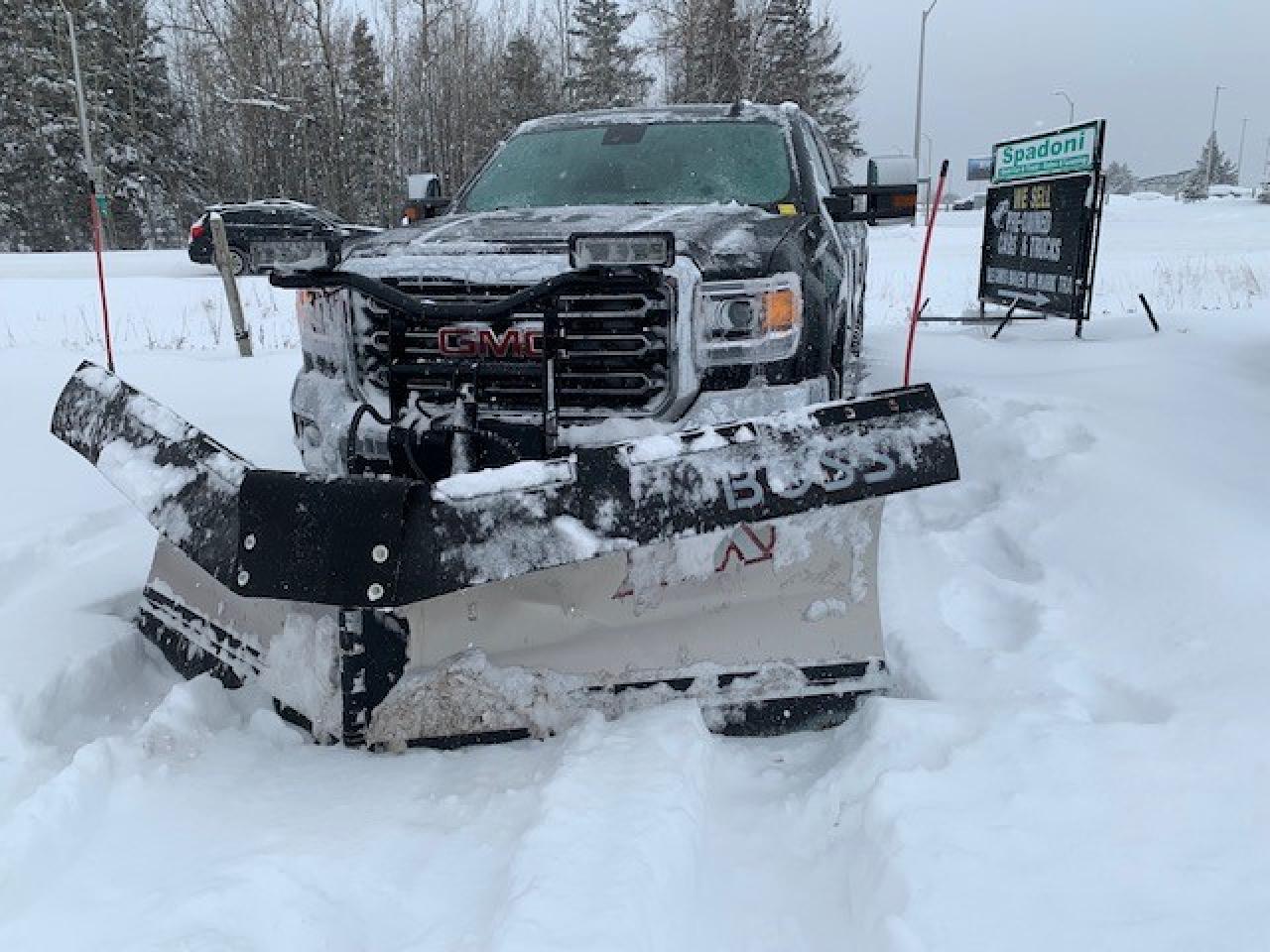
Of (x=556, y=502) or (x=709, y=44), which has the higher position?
(x=709, y=44)

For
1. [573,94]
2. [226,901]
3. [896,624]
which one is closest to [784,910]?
[226,901]

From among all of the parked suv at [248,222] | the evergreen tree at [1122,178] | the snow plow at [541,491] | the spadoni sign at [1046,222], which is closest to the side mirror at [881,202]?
the snow plow at [541,491]

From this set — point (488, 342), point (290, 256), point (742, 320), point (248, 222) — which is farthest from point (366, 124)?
point (742, 320)

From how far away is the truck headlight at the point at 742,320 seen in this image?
2852mm

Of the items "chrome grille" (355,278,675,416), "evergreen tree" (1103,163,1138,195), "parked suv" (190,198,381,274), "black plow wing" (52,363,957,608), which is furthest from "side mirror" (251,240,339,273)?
"evergreen tree" (1103,163,1138,195)

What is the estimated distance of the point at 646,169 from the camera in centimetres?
425

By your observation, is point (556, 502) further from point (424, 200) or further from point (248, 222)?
point (248, 222)

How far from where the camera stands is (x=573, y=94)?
1559 inches

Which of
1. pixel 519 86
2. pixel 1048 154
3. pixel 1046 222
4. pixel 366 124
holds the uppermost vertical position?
pixel 519 86

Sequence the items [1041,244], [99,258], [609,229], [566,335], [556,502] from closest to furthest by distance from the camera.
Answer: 1. [556,502]
2. [566,335]
3. [609,229]
4. [99,258]
5. [1041,244]

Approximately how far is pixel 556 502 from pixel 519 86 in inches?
1557

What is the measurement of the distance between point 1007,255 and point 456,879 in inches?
358

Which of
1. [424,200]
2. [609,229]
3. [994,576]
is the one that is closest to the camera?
[609,229]

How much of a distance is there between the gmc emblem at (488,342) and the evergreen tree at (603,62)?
3508cm
